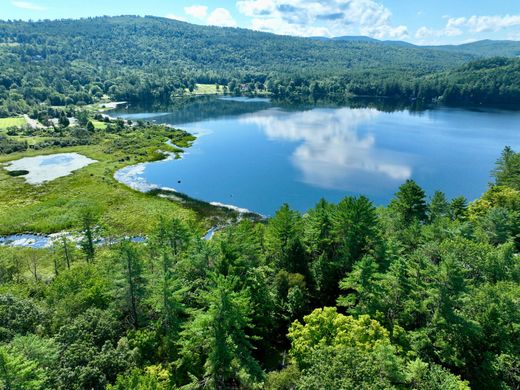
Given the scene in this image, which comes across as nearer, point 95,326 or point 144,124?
point 95,326

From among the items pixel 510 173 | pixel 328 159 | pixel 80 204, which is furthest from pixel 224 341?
pixel 328 159

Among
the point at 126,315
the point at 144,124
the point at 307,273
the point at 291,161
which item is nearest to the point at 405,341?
the point at 307,273

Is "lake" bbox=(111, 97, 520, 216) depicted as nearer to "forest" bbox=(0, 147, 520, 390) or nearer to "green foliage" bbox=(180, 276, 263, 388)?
"forest" bbox=(0, 147, 520, 390)

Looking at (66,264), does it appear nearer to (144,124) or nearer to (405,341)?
(405,341)

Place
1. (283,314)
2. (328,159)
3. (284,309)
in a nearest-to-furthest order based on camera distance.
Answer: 1. (284,309)
2. (283,314)
3. (328,159)

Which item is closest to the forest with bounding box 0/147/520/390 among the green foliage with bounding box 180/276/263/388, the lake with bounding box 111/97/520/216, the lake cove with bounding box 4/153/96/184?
the green foliage with bounding box 180/276/263/388

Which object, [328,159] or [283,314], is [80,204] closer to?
[283,314]

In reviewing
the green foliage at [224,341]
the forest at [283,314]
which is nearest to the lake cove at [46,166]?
the forest at [283,314]
